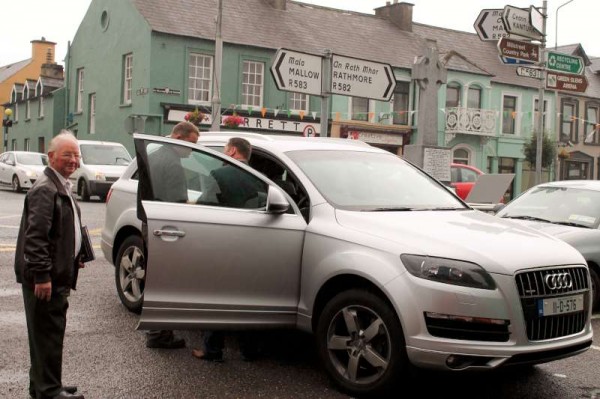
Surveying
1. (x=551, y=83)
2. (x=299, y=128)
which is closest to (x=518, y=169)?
(x=299, y=128)

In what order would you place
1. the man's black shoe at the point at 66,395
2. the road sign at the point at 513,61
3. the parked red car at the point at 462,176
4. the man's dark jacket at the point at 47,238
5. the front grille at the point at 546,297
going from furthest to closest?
the parked red car at the point at 462,176, the road sign at the point at 513,61, the front grille at the point at 546,297, the man's black shoe at the point at 66,395, the man's dark jacket at the point at 47,238

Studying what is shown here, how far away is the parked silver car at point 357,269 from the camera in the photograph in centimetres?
436

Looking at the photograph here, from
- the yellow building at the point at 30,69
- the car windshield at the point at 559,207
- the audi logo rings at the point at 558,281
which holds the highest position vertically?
the yellow building at the point at 30,69

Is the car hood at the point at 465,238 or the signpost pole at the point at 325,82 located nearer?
the car hood at the point at 465,238

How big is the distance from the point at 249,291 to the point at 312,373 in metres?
0.78

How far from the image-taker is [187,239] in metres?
5.07

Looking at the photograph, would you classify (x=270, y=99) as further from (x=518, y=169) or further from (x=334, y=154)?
(x=334, y=154)

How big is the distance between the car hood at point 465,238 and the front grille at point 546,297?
68mm

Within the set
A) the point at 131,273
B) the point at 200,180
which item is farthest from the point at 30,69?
the point at 200,180

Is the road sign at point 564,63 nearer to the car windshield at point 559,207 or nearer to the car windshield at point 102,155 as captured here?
the car windshield at point 559,207

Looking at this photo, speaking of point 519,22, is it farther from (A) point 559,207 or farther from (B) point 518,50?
(A) point 559,207

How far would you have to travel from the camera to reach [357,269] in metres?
4.64

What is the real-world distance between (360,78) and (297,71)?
3.52 ft

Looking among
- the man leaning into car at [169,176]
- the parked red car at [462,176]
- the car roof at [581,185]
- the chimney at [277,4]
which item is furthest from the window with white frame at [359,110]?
the man leaning into car at [169,176]
